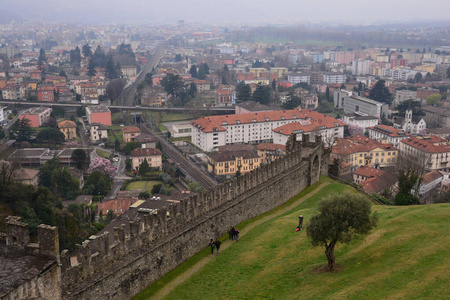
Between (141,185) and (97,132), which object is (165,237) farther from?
(97,132)

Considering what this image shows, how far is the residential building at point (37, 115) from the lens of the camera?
9444 centimetres

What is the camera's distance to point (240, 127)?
94062 mm

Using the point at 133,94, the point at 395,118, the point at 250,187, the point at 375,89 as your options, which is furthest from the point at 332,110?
the point at 250,187

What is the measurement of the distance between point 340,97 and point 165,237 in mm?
115108

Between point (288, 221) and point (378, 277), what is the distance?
10.2 meters

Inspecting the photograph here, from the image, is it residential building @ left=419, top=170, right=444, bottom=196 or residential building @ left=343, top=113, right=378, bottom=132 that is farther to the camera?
residential building @ left=343, top=113, right=378, bottom=132

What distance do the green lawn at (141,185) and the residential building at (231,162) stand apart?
8.55 meters

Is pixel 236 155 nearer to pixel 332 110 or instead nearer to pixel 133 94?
pixel 332 110

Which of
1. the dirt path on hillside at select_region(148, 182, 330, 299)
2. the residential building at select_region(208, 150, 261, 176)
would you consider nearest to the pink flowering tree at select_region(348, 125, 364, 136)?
the residential building at select_region(208, 150, 261, 176)

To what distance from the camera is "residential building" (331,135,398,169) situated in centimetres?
7706

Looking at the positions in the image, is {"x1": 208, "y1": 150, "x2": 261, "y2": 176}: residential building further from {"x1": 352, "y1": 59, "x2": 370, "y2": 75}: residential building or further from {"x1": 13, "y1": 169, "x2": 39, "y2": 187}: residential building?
{"x1": 352, "y1": 59, "x2": 370, "y2": 75}: residential building

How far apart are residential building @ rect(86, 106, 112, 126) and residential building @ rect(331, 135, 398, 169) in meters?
46.9

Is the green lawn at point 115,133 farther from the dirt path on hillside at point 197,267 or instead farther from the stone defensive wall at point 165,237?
the dirt path on hillside at point 197,267

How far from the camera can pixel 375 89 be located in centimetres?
12544
